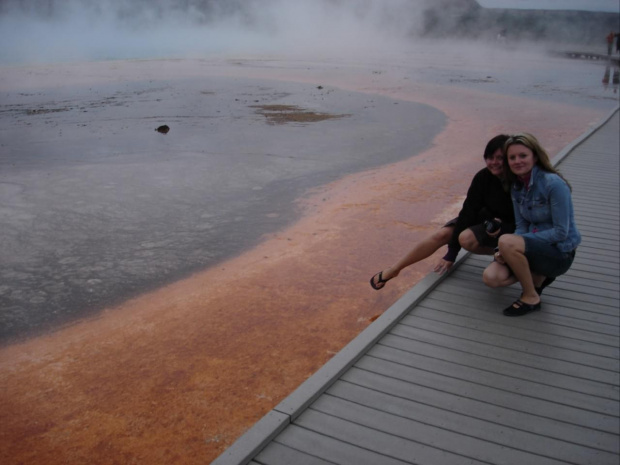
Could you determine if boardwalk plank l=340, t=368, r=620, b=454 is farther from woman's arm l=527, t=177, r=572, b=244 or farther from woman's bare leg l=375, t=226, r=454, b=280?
woman's bare leg l=375, t=226, r=454, b=280

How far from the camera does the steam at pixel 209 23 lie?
41.0 m

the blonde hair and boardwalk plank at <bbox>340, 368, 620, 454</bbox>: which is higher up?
the blonde hair

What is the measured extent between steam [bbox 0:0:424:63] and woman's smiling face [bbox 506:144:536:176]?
37186mm

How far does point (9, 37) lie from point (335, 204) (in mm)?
40842

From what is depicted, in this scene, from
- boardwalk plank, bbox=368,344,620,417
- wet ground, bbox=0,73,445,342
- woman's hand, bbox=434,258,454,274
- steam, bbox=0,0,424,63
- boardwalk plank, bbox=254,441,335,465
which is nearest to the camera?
boardwalk plank, bbox=254,441,335,465

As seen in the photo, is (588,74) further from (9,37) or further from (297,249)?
(9,37)

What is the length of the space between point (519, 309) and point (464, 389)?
68 cm

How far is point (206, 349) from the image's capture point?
3.22 metres

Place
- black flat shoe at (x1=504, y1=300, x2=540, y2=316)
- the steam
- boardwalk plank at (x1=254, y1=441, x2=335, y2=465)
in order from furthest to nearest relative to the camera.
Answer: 1. the steam
2. black flat shoe at (x1=504, y1=300, x2=540, y2=316)
3. boardwalk plank at (x1=254, y1=441, x2=335, y2=465)

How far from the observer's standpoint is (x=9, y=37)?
3831cm

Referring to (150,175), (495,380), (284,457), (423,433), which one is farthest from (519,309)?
(150,175)

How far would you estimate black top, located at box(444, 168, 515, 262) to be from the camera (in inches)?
110

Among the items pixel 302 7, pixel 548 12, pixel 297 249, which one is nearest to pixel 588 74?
pixel 297 249

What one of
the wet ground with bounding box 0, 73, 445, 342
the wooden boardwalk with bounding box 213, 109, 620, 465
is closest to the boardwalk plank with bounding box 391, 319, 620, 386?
the wooden boardwalk with bounding box 213, 109, 620, 465
